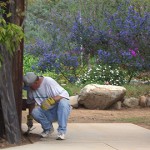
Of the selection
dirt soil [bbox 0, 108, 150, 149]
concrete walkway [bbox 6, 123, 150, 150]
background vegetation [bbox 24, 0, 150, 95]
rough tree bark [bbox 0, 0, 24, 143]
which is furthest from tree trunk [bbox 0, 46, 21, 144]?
background vegetation [bbox 24, 0, 150, 95]

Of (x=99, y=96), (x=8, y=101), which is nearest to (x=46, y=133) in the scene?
(x=8, y=101)

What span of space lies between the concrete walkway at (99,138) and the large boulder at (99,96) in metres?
3.56

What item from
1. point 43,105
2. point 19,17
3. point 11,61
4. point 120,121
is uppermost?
point 19,17

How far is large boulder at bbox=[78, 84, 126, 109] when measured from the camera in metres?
17.3

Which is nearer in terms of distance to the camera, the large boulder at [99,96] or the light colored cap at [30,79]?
the light colored cap at [30,79]

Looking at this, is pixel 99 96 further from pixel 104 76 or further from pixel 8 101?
pixel 8 101

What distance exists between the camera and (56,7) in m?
32.0

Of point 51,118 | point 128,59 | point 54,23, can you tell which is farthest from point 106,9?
point 51,118

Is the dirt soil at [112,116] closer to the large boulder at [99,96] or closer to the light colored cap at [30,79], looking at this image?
the large boulder at [99,96]

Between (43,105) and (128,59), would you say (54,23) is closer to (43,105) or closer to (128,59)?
(128,59)

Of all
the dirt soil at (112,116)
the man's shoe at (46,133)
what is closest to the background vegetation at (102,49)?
the dirt soil at (112,116)

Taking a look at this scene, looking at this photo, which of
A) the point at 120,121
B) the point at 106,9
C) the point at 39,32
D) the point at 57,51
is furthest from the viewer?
→ the point at 39,32

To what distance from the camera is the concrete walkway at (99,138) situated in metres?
10.2

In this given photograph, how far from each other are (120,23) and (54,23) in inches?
247
